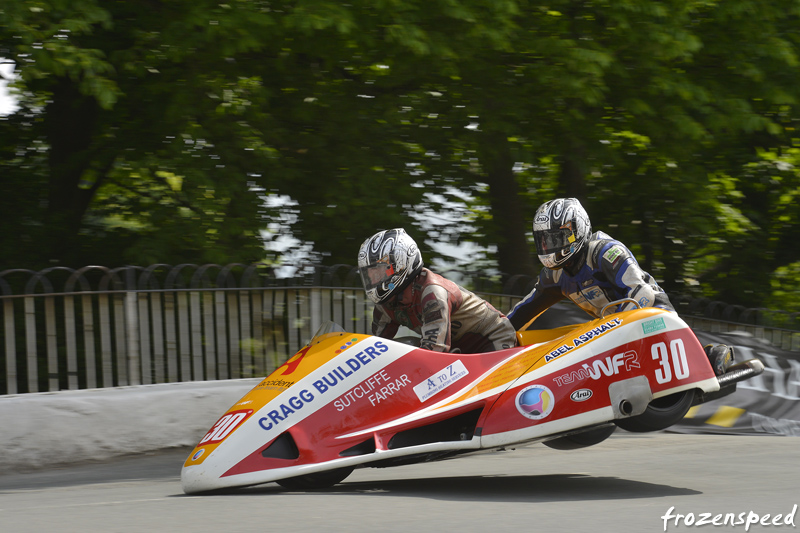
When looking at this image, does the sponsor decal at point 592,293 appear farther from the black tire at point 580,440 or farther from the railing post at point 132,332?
the railing post at point 132,332

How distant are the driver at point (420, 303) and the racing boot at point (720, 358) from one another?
1.30 meters

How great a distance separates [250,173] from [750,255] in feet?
27.2

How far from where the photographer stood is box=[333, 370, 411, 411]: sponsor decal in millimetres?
4871

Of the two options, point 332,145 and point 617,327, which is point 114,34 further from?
point 617,327

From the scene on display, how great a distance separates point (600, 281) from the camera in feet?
19.4

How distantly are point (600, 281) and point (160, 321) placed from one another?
3.84m

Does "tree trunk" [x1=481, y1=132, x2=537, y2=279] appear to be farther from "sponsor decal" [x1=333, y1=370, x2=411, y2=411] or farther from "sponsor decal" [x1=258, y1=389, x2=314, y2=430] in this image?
"sponsor decal" [x1=258, y1=389, x2=314, y2=430]

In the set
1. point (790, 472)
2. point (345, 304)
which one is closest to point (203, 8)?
point (345, 304)

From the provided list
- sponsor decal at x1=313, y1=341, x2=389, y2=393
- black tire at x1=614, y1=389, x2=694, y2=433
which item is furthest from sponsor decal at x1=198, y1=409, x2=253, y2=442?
black tire at x1=614, y1=389, x2=694, y2=433

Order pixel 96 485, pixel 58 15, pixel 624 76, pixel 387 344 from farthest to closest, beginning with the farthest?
pixel 624 76 < pixel 58 15 < pixel 96 485 < pixel 387 344

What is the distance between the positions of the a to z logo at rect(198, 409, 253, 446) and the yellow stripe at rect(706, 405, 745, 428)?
4.63 metres

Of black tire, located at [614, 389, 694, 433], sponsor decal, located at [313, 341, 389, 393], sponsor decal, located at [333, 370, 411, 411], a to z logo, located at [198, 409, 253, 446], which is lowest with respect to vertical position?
black tire, located at [614, 389, 694, 433]

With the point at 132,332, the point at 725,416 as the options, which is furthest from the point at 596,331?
the point at 132,332

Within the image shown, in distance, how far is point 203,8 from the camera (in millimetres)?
8406
